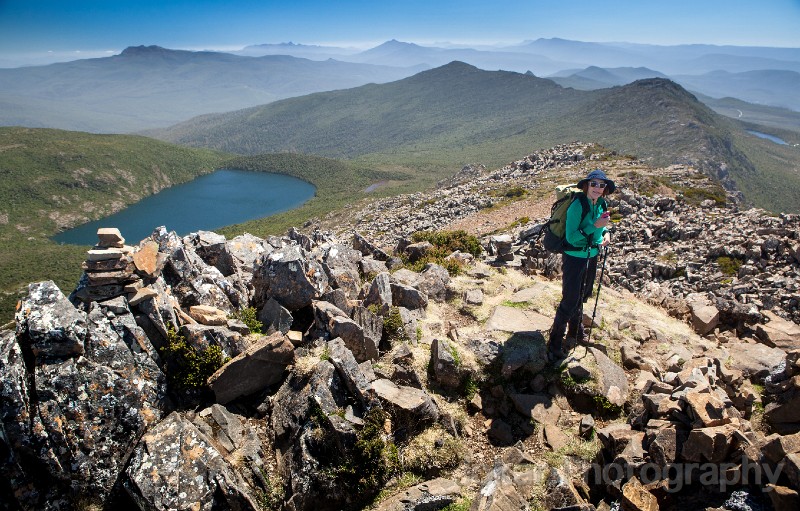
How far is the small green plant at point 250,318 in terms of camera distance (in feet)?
34.0

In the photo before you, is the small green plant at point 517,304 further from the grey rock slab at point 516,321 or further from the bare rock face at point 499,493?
the bare rock face at point 499,493

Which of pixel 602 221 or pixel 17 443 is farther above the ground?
pixel 602 221

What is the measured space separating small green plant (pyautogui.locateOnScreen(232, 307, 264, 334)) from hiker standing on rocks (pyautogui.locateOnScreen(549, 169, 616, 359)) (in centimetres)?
785

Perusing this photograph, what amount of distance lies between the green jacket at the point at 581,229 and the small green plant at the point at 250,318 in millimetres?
8215

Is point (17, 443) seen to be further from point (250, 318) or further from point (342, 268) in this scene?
point (342, 268)

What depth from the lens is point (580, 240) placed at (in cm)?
1018

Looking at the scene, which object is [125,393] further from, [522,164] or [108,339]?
[522,164]

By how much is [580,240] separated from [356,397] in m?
6.63

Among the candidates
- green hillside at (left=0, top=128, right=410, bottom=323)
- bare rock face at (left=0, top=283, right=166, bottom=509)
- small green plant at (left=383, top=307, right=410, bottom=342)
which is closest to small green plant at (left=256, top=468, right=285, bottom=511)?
bare rock face at (left=0, top=283, right=166, bottom=509)

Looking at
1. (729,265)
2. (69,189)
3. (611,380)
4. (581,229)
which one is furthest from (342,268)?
(69,189)

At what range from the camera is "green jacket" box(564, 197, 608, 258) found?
32.9 feet

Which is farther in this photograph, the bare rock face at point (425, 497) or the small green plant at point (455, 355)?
the small green plant at point (455, 355)

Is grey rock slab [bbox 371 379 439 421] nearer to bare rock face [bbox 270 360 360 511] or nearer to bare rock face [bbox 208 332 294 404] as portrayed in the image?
bare rock face [bbox 270 360 360 511]

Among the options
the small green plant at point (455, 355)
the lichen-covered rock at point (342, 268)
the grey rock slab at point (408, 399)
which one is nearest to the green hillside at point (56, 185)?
the lichen-covered rock at point (342, 268)
